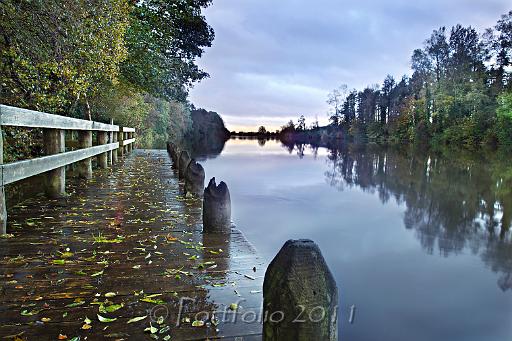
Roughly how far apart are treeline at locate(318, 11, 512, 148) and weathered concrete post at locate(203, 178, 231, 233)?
38937 mm

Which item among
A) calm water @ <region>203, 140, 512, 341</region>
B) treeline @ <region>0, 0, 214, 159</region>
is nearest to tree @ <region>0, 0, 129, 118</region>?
treeline @ <region>0, 0, 214, 159</region>

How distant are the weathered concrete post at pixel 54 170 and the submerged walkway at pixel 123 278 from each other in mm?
816

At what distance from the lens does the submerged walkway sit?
2078 millimetres

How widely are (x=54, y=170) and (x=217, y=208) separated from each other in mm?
3306

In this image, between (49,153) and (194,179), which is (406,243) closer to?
(194,179)

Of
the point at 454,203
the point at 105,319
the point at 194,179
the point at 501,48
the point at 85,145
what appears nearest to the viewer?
the point at 105,319

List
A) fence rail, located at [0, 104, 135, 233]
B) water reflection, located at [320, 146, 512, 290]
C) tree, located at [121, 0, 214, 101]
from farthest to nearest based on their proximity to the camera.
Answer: tree, located at [121, 0, 214, 101]
water reflection, located at [320, 146, 512, 290]
fence rail, located at [0, 104, 135, 233]

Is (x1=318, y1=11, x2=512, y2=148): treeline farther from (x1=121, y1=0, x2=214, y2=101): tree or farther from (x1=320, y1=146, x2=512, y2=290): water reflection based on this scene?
(x1=121, y1=0, x2=214, y2=101): tree

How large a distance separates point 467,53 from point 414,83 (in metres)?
10.8

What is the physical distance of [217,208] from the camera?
4.02 metres

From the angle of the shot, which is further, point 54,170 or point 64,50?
point 64,50

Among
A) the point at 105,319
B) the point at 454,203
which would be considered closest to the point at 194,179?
the point at 105,319

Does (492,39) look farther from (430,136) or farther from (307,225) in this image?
(307,225)

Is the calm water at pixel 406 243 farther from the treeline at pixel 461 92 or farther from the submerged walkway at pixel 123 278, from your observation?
the treeline at pixel 461 92
